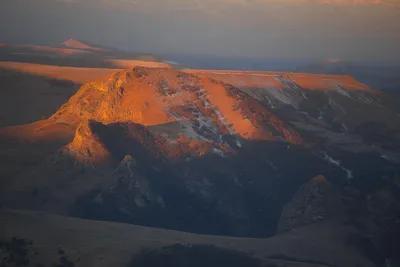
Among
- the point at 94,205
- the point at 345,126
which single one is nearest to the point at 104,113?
the point at 94,205

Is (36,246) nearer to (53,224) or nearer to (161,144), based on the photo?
(53,224)

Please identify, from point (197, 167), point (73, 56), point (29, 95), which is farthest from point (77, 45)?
point (197, 167)

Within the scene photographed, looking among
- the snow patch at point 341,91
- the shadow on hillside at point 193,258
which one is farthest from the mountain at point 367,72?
the shadow on hillside at point 193,258

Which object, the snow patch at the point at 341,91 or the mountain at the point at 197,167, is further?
the snow patch at the point at 341,91

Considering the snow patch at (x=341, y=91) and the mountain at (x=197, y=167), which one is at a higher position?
the snow patch at (x=341, y=91)

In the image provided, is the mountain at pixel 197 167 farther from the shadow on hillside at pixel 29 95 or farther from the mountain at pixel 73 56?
the mountain at pixel 73 56

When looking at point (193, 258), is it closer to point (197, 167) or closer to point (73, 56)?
point (197, 167)

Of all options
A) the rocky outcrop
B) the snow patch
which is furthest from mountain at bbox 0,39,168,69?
the rocky outcrop
